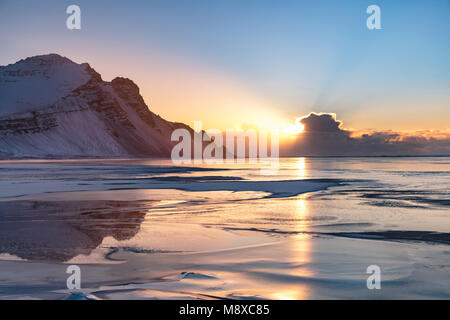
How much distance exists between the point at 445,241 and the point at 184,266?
6.17 meters

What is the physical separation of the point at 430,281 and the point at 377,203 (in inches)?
459

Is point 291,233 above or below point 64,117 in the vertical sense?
below

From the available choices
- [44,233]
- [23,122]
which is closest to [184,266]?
[44,233]

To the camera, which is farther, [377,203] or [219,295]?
[377,203]

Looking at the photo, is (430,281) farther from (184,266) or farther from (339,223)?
(339,223)

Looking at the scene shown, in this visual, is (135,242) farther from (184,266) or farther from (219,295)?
(219,295)

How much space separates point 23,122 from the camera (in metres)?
166

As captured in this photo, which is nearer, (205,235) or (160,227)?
(205,235)

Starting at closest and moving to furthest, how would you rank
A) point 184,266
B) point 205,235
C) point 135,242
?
point 184,266 < point 135,242 < point 205,235

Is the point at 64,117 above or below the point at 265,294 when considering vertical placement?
above

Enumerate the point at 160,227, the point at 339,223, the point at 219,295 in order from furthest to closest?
1. the point at 339,223
2. the point at 160,227
3. the point at 219,295
